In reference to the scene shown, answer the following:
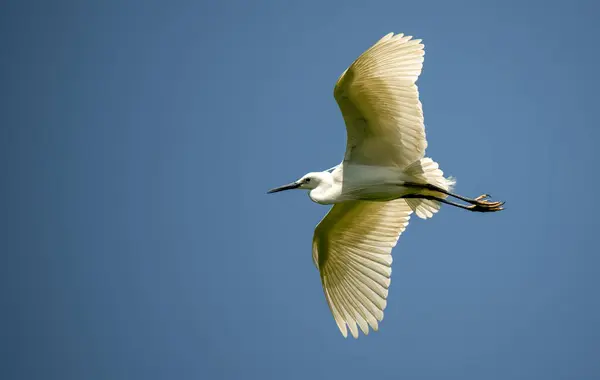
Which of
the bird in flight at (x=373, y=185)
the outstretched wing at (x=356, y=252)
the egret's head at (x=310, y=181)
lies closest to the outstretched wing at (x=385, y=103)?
the bird in flight at (x=373, y=185)

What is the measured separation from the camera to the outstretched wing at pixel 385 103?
719 centimetres

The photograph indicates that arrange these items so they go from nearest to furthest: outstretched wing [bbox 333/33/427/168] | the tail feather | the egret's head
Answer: outstretched wing [bbox 333/33/427/168] < the tail feather < the egret's head

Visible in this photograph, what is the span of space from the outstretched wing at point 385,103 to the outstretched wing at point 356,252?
0.92 metres

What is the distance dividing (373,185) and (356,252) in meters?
0.96

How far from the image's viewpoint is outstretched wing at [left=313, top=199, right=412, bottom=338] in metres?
8.28

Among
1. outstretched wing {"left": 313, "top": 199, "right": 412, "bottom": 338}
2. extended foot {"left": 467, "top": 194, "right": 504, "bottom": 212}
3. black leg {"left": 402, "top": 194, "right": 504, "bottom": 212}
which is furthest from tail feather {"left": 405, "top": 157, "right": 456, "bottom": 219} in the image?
outstretched wing {"left": 313, "top": 199, "right": 412, "bottom": 338}

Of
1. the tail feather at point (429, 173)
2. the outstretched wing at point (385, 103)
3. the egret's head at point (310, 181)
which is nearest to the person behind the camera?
the outstretched wing at point (385, 103)

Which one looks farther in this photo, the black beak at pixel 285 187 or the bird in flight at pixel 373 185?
the black beak at pixel 285 187

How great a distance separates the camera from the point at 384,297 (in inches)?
321

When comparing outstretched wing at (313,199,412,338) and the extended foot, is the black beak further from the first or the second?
the extended foot

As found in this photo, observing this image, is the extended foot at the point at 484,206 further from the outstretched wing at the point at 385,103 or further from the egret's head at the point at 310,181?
the egret's head at the point at 310,181

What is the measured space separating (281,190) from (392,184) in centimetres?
140

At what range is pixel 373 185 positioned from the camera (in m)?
7.95

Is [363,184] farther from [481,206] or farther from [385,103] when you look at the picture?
[481,206]
